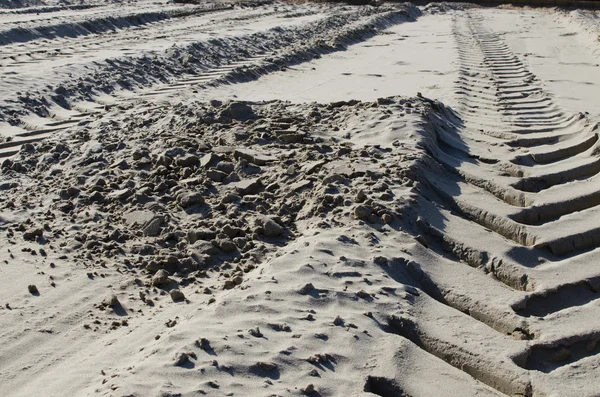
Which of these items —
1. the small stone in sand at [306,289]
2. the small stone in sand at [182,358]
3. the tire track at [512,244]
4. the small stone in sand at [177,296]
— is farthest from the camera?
the small stone in sand at [177,296]

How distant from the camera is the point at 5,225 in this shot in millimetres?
4816

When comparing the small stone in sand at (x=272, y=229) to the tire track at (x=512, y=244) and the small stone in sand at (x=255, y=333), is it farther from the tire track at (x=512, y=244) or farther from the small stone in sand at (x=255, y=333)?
the small stone in sand at (x=255, y=333)

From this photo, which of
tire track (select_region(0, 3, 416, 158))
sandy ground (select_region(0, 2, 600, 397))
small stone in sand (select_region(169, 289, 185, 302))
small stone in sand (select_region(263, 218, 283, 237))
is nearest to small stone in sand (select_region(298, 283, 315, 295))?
sandy ground (select_region(0, 2, 600, 397))

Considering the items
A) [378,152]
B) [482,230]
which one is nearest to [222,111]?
[378,152]

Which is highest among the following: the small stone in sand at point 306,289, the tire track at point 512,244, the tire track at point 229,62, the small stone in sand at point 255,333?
the tire track at point 229,62

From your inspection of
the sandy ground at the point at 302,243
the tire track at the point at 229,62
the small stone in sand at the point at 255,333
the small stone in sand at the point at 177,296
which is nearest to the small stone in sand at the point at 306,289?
the sandy ground at the point at 302,243

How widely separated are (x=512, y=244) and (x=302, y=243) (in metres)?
1.47

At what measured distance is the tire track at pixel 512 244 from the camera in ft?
11.2

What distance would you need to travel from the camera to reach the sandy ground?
10.3 ft

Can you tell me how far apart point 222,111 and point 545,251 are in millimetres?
3382

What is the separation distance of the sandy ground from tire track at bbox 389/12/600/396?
2cm

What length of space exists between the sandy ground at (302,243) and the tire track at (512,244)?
16 mm

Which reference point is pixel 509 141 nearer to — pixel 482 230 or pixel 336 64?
pixel 482 230

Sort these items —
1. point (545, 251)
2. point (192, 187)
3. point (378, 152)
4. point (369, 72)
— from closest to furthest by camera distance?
point (545, 251)
point (192, 187)
point (378, 152)
point (369, 72)
